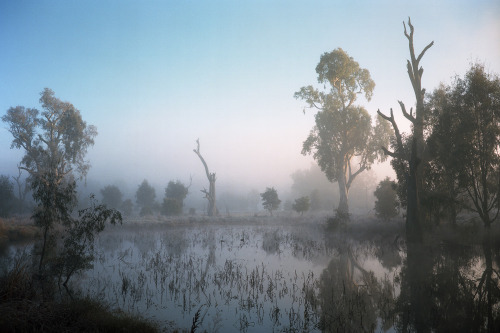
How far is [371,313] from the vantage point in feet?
24.7

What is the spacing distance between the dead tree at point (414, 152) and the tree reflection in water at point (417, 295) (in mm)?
3586

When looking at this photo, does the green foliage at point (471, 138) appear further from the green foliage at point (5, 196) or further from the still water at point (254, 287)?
the green foliage at point (5, 196)

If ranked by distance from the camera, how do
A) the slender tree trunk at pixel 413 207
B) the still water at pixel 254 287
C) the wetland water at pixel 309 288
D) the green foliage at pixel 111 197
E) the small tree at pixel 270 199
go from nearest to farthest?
the wetland water at pixel 309 288
the still water at pixel 254 287
the slender tree trunk at pixel 413 207
the small tree at pixel 270 199
the green foliage at pixel 111 197

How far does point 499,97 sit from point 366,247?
41.7ft

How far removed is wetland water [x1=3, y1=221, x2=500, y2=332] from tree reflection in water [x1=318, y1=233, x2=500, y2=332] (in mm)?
25

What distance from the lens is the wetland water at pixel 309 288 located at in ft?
23.2

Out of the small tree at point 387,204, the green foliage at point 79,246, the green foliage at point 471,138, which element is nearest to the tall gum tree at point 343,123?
the small tree at point 387,204

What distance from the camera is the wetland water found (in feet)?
23.2

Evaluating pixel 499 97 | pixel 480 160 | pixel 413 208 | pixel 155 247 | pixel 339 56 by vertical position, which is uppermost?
pixel 339 56

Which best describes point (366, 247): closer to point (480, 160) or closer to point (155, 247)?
point (480, 160)

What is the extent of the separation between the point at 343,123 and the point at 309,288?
2854cm

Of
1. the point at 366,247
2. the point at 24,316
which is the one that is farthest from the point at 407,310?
the point at 366,247

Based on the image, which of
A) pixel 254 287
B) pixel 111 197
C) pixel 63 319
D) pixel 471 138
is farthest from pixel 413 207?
pixel 111 197

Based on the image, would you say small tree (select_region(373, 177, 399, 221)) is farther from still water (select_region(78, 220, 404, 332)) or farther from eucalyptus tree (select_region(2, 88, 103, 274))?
eucalyptus tree (select_region(2, 88, 103, 274))
